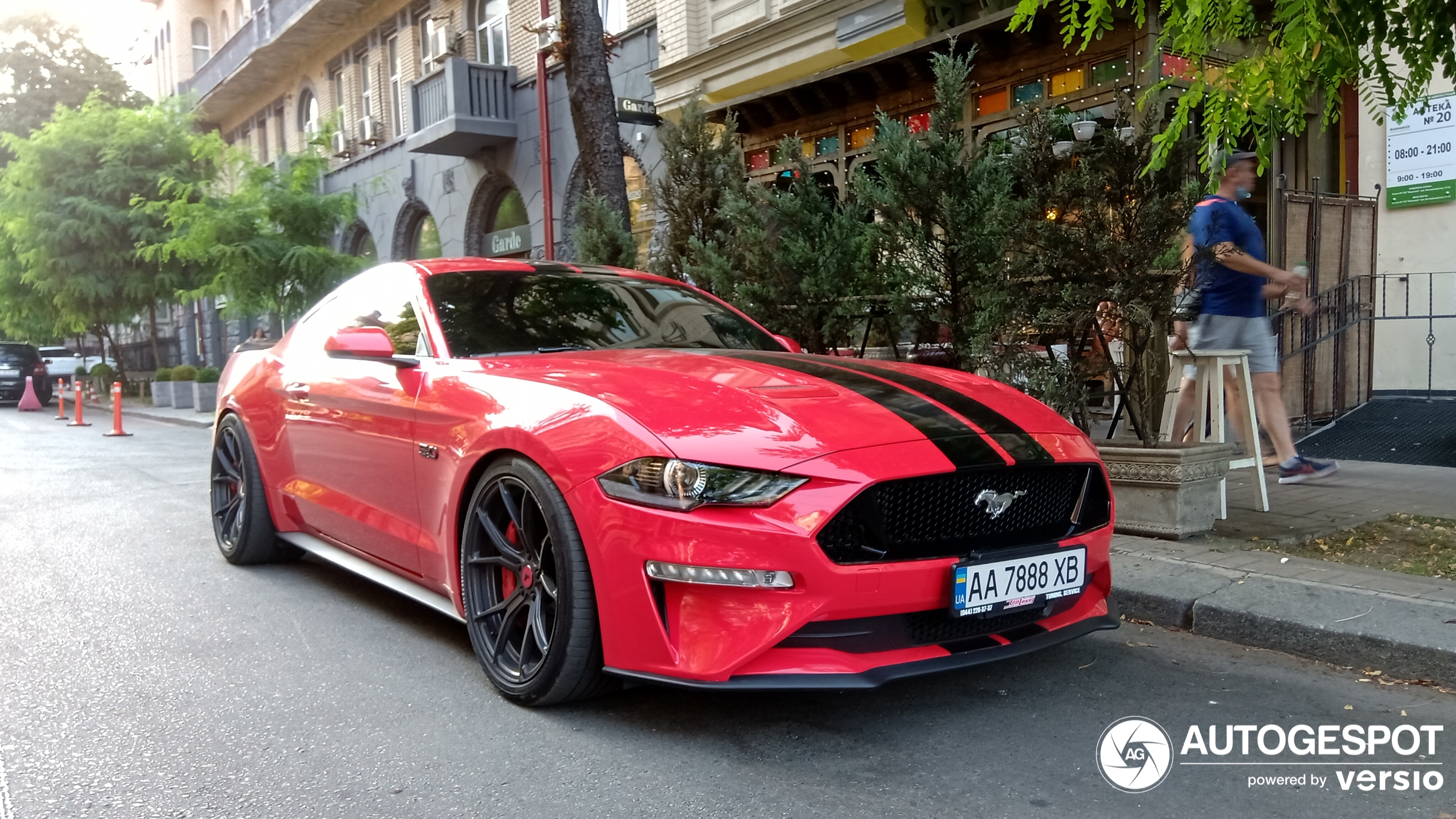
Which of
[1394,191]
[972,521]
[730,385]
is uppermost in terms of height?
[1394,191]

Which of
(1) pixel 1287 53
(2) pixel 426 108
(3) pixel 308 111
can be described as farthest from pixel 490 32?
(1) pixel 1287 53

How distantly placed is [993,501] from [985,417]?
38 cm

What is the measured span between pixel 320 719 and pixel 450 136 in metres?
16.7

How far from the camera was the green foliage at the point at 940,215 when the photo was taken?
5941 millimetres

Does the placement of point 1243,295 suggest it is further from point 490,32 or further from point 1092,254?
point 490,32

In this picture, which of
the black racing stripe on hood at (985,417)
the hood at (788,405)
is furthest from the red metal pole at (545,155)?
the black racing stripe on hood at (985,417)

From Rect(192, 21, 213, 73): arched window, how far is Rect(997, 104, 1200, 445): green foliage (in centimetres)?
3797

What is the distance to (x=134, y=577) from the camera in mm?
5434

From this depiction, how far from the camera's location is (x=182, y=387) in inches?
922

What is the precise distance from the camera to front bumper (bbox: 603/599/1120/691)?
2.78 meters

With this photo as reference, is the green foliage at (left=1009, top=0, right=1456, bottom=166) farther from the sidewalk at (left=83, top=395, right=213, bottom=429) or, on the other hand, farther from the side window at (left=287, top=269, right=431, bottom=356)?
the sidewalk at (left=83, top=395, right=213, bottom=429)

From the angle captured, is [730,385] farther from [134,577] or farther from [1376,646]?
[134,577]

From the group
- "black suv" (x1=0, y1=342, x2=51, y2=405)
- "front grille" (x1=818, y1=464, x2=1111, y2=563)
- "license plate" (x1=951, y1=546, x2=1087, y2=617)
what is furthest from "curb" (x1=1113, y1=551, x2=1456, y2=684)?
"black suv" (x1=0, y1=342, x2=51, y2=405)

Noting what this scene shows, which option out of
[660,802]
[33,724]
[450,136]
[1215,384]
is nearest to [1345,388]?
[1215,384]
